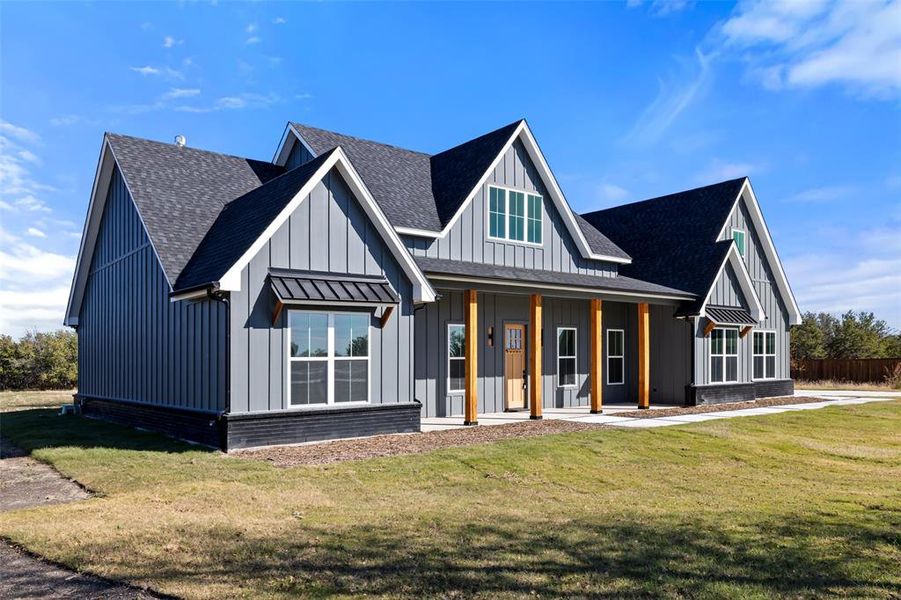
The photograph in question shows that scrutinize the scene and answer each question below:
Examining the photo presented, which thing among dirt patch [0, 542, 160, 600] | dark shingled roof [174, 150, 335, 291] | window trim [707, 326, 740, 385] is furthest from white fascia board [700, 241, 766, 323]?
dirt patch [0, 542, 160, 600]

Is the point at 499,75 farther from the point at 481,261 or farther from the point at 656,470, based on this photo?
the point at 656,470

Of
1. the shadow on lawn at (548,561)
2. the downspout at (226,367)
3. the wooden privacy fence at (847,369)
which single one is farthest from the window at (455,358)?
the wooden privacy fence at (847,369)

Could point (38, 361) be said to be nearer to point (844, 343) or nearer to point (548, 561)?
point (548, 561)

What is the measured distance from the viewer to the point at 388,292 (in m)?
13.3

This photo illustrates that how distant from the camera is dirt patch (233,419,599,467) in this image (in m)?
10.8

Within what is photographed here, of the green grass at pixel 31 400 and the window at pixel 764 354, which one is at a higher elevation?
the window at pixel 764 354

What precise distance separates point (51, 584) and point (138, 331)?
10.8 meters

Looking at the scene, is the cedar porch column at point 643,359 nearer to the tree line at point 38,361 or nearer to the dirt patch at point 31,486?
the dirt patch at point 31,486

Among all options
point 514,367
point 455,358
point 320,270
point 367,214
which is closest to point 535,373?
point 455,358

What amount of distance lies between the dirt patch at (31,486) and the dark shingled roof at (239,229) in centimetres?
358

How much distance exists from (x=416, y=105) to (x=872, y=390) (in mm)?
25042

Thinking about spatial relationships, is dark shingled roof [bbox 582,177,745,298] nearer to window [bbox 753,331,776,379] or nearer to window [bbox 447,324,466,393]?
window [bbox 753,331,776,379]

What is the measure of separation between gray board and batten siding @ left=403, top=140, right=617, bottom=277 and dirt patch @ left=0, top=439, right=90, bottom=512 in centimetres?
898

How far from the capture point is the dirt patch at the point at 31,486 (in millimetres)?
8180
